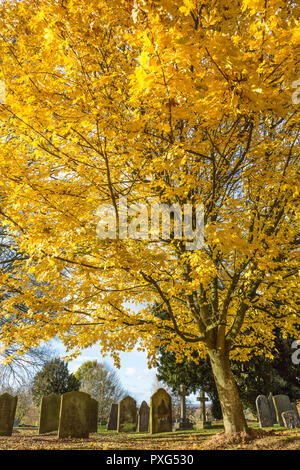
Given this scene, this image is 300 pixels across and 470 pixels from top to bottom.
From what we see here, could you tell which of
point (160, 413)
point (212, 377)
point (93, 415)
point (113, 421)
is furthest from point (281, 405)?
point (93, 415)

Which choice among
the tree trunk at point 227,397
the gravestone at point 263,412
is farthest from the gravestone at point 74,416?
the gravestone at point 263,412

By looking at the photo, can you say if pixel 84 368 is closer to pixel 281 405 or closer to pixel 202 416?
pixel 202 416

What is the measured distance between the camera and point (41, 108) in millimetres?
3633

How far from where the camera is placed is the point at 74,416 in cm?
866

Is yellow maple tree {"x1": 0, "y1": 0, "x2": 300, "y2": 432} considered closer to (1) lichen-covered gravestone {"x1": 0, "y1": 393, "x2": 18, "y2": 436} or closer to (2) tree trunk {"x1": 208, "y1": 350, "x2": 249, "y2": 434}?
(2) tree trunk {"x1": 208, "y1": 350, "x2": 249, "y2": 434}

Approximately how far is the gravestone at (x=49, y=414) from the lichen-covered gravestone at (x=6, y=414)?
1.14 meters

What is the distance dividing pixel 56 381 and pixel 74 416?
14932 millimetres

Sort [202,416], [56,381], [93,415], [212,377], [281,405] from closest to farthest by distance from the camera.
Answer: [93,415] → [281,405] → [202,416] → [212,377] → [56,381]

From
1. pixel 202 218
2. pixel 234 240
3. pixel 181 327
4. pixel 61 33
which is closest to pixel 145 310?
pixel 181 327

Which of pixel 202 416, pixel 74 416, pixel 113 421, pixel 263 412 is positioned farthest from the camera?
pixel 113 421

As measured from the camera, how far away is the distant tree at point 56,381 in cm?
2125

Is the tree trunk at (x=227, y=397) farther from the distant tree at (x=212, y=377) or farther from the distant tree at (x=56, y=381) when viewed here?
the distant tree at (x=56, y=381)
